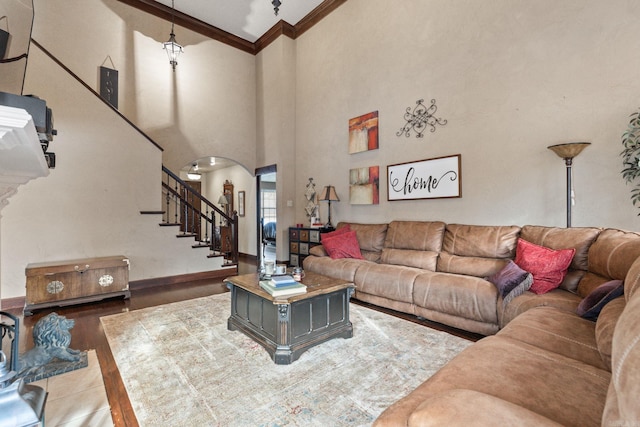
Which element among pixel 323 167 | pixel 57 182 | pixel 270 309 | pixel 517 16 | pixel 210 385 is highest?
pixel 517 16

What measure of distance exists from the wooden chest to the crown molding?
453cm

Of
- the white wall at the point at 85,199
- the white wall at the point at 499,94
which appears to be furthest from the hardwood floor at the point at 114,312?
the white wall at the point at 499,94

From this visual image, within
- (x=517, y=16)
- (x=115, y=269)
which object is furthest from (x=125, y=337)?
(x=517, y=16)

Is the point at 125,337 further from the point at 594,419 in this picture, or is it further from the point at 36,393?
the point at 594,419

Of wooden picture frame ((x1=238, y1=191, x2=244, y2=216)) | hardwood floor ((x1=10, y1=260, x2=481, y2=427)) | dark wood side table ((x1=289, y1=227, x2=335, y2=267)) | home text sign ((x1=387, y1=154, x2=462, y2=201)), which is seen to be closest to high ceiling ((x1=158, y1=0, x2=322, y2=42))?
home text sign ((x1=387, y1=154, x2=462, y2=201))

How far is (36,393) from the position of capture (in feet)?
4.00

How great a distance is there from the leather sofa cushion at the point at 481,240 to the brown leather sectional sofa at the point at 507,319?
0.01 meters

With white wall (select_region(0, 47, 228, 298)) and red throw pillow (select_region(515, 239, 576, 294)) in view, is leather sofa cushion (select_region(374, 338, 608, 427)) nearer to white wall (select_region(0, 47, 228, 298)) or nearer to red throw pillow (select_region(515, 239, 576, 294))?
red throw pillow (select_region(515, 239, 576, 294))

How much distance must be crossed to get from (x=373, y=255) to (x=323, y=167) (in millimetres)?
2152

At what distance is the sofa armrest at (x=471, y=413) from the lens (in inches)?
29.7

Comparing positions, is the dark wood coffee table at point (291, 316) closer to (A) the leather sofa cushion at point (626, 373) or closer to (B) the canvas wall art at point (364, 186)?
(A) the leather sofa cushion at point (626, 373)

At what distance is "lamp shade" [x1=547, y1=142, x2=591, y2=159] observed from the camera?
9.11 feet

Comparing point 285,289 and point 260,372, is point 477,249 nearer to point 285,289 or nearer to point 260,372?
point 285,289

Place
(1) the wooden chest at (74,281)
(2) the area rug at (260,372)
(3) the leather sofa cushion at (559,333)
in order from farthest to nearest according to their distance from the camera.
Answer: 1. (1) the wooden chest at (74,281)
2. (2) the area rug at (260,372)
3. (3) the leather sofa cushion at (559,333)
